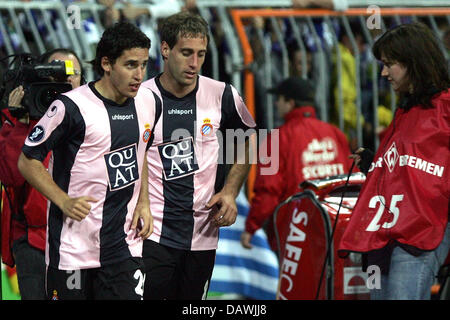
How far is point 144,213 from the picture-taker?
18.6 feet

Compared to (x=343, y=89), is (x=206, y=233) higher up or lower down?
lower down

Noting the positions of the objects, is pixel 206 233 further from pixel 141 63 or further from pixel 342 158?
pixel 342 158

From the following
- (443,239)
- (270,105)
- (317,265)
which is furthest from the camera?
(270,105)

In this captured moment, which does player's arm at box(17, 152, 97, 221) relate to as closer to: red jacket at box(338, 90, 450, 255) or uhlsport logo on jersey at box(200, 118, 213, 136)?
uhlsport logo on jersey at box(200, 118, 213, 136)

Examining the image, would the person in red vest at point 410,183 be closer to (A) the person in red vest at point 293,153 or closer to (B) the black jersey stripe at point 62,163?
(B) the black jersey stripe at point 62,163

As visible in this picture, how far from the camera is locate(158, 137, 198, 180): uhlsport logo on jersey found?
602cm

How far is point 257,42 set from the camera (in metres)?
9.19

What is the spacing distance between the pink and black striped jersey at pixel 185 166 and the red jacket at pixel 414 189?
3.19 feet

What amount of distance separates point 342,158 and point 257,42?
161cm

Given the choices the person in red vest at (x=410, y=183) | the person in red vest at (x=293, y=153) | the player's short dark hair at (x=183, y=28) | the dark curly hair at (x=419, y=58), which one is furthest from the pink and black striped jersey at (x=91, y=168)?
the person in red vest at (x=293, y=153)

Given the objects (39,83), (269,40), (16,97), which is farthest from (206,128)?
(269,40)

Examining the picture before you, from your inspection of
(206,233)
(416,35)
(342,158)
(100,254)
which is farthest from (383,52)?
(342,158)

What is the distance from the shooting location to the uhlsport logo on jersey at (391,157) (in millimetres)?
5594
